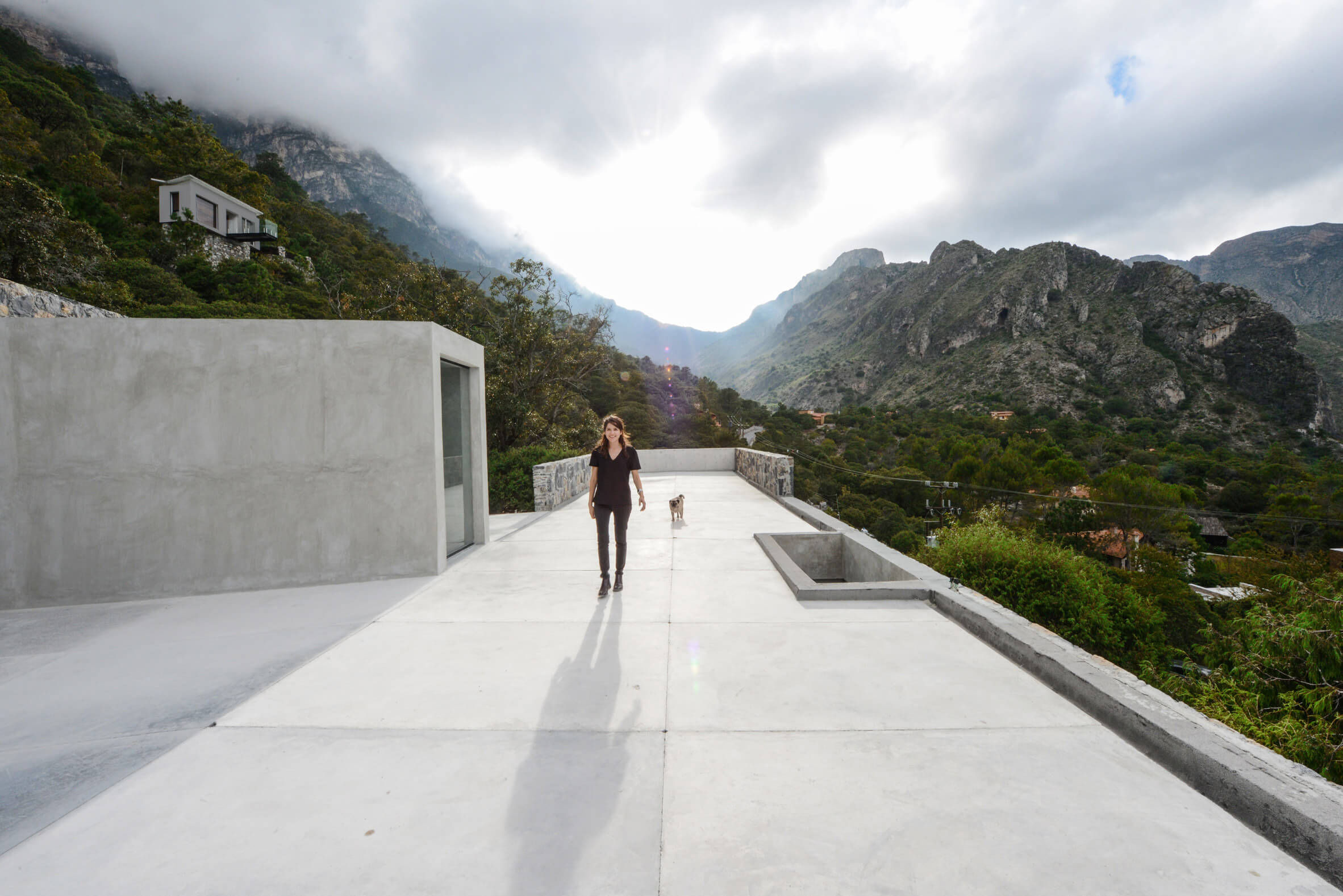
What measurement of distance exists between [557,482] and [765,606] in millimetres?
8081

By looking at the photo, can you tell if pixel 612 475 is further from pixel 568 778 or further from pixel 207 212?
pixel 207 212

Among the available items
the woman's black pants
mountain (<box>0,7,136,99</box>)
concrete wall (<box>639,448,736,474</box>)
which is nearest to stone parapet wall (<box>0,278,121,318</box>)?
the woman's black pants

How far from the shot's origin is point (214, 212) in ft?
124

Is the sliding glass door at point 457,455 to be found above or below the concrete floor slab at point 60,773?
above

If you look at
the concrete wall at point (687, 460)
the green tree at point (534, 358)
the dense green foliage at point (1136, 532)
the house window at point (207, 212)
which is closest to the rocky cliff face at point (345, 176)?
the house window at point (207, 212)

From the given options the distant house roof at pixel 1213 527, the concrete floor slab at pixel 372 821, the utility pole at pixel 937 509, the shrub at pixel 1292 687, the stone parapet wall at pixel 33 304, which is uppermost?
the stone parapet wall at pixel 33 304

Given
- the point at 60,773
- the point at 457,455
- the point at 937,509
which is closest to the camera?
the point at 60,773

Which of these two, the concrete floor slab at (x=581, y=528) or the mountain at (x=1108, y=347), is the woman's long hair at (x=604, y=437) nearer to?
the concrete floor slab at (x=581, y=528)

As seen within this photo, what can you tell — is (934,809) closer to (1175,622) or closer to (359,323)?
(359,323)

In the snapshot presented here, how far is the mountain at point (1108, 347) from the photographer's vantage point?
2250 inches

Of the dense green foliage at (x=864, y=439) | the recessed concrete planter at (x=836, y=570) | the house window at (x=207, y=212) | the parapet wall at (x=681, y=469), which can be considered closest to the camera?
the recessed concrete planter at (x=836, y=570)

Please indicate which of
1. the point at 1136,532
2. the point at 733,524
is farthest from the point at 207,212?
the point at 1136,532

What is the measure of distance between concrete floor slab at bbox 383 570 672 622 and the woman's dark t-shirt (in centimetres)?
90

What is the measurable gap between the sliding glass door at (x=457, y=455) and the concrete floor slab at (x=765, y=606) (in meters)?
3.05
